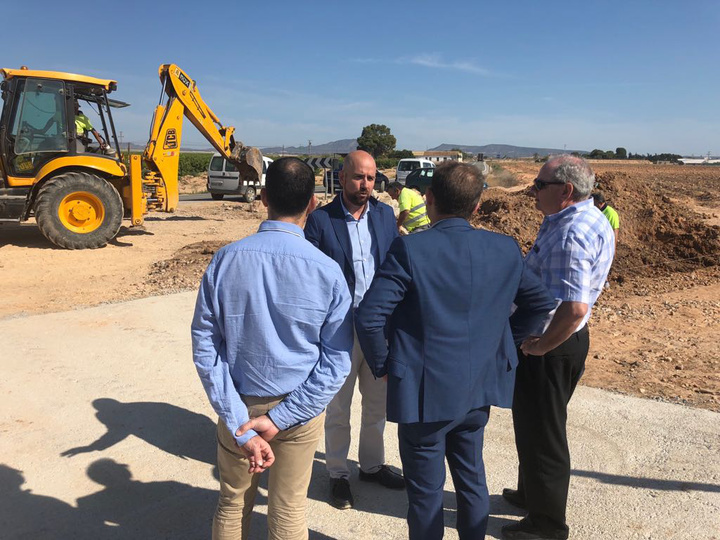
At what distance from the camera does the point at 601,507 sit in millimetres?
3291

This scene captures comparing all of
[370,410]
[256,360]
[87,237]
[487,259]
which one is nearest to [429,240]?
[487,259]

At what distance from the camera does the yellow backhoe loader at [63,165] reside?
10.6 metres

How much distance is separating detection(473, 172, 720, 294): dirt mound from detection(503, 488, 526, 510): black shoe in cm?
717

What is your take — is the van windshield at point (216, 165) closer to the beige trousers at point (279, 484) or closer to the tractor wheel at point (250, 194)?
the tractor wheel at point (250, 194)

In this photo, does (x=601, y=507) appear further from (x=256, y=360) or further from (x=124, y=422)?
(x=124, y=422)

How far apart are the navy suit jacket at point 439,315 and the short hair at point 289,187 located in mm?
406

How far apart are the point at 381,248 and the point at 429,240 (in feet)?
3.93

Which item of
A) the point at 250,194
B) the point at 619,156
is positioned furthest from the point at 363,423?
the point at 619,156

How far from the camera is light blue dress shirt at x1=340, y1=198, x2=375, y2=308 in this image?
3361 mm

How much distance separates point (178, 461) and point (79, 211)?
8803 mm

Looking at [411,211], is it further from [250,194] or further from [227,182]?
[227,182]

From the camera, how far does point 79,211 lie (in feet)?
36.5

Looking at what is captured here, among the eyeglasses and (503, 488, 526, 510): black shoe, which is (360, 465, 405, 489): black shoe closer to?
(503, 488, 526, 510): black shoe

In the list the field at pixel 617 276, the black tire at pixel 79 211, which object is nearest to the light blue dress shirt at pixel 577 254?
the field at pixel 617 276
